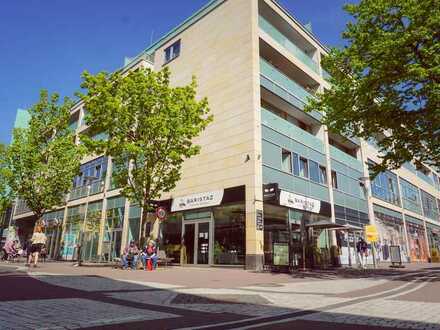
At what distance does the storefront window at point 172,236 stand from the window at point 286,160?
7242 millimetres

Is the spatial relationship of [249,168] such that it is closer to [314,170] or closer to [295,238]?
[295,238]

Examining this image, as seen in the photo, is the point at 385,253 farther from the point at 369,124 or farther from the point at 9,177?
the point at 9,177

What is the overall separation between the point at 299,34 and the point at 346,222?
585 inches

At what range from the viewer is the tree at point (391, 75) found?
41.7ft

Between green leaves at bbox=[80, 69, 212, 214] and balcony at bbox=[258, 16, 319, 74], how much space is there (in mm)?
8817

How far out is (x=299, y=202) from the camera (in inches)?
829

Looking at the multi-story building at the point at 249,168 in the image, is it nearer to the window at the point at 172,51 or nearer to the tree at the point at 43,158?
the window at the point at 172,51

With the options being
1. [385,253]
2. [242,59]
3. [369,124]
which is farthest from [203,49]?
[385,253]

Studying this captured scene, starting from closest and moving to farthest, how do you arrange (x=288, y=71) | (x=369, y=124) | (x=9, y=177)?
1. (x=369, y=124)
2. (x=9, y=177)
3. (x=288, y=71)

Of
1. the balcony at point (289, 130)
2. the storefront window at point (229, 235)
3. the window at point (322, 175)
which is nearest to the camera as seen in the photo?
the storefront window at point (229, 235)

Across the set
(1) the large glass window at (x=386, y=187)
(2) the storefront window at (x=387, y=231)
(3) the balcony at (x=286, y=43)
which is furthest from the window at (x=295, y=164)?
(2) the storefront window at (x=387, y=231)

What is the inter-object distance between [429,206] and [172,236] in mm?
41202

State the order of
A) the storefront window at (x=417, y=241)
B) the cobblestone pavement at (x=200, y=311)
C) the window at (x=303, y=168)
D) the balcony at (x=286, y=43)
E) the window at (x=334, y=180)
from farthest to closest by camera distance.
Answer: the storefront window at (x=417, y=241) < the window at (x=334, y=180) < the balcony at (x=286, y=43) < the window at (x=303, y=168) < the cobblestone pavement at (x=200, y=311)

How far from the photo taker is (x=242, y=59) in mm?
21406
